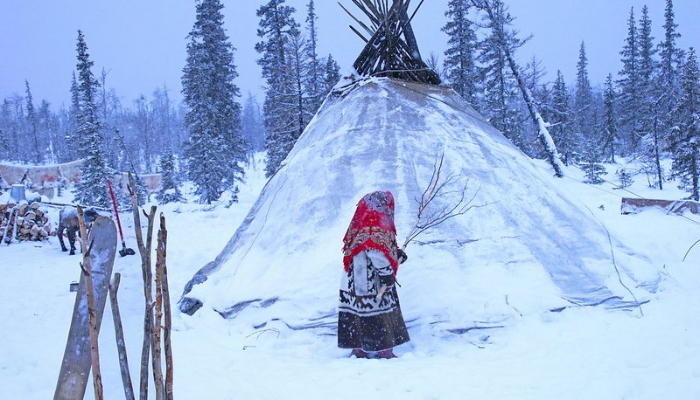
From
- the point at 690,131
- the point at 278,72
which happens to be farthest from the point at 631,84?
the point at 278,72

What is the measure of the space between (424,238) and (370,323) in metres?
1.44

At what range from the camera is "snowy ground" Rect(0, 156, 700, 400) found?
310 cm

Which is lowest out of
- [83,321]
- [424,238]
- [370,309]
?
[370,309]

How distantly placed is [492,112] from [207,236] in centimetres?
1747

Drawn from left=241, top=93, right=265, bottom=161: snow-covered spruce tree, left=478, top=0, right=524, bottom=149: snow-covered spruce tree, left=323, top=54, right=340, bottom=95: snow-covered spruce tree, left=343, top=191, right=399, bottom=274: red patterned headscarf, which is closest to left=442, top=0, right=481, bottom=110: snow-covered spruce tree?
left=478, top=0, right=524, bottom=149: snow-covered spruce tree

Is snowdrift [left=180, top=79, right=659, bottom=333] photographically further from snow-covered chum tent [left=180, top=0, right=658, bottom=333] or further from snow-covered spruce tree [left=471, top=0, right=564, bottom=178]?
snow-covered spruce tree [left=471, top=0, right=564, bottom=178]

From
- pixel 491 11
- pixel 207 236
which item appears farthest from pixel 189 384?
pixel 491 11

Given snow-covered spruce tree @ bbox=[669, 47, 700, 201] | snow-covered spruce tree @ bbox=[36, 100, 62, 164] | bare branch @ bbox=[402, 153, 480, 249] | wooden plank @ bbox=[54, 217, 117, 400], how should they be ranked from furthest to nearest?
snow-covered spruce tree @ bbox=[36, 100, 62, 164] → snow-covered spruce tree @ bbox=[669, 47, 700, 201] → bare branch @ bbox=[402, 153, 480, 249] → wooden plank @ bbox=[54, 217, 117, 400]

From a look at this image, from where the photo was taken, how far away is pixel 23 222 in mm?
11680

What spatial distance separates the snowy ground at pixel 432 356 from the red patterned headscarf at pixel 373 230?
865 mm

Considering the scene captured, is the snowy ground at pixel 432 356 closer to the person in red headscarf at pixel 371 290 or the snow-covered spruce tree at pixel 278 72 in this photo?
the person in red headscarf at pixel 371 290

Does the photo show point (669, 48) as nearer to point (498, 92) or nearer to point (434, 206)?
point (498, 92)

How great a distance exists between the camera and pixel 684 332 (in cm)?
373

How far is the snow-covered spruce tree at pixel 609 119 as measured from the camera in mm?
33531
